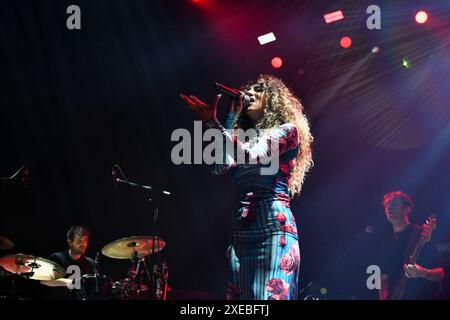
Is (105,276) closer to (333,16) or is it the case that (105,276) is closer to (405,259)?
(405,259)

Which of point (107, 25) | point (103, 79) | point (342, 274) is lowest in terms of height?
point (342, 274)

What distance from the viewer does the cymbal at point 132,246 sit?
5.36 m

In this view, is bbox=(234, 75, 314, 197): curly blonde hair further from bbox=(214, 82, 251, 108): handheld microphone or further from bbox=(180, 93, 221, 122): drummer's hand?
bbox=(180, 93, 221, 122): drummer's hand

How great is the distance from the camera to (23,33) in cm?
538

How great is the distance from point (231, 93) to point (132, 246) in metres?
3.61

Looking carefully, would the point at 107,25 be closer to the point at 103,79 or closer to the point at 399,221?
the point at 103,79

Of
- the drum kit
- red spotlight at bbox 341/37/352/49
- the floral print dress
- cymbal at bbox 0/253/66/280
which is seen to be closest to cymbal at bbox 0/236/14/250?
the drum kit

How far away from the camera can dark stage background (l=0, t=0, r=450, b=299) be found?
18.5 ft

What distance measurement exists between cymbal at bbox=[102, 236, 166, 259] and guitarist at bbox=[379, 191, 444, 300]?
2.53 m

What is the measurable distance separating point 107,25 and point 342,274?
13.6 feet

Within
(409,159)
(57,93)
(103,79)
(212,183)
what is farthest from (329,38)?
(57,93)

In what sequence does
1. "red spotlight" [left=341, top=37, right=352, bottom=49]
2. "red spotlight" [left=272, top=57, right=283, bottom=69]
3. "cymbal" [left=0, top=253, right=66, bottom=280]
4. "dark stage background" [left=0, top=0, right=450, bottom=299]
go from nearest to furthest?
"cymbal" [left=0, top=253, right=66, bottom=280] < "dark stage background" [left=0, top=0, right=450, bottom=299] < "red spotlight" [left=341, top=37, right=352, bottom=49] < "red spotlight" [left=272, top=57, right=283, bottom=69]

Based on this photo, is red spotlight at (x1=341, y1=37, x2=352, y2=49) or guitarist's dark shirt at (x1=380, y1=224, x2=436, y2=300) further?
red spotlight at (x1=341, y1=37, x2=352, y2=49)

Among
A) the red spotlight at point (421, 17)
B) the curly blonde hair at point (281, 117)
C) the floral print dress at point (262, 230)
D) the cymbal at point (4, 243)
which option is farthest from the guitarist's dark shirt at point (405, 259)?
the cymbal at point (4, 243)
